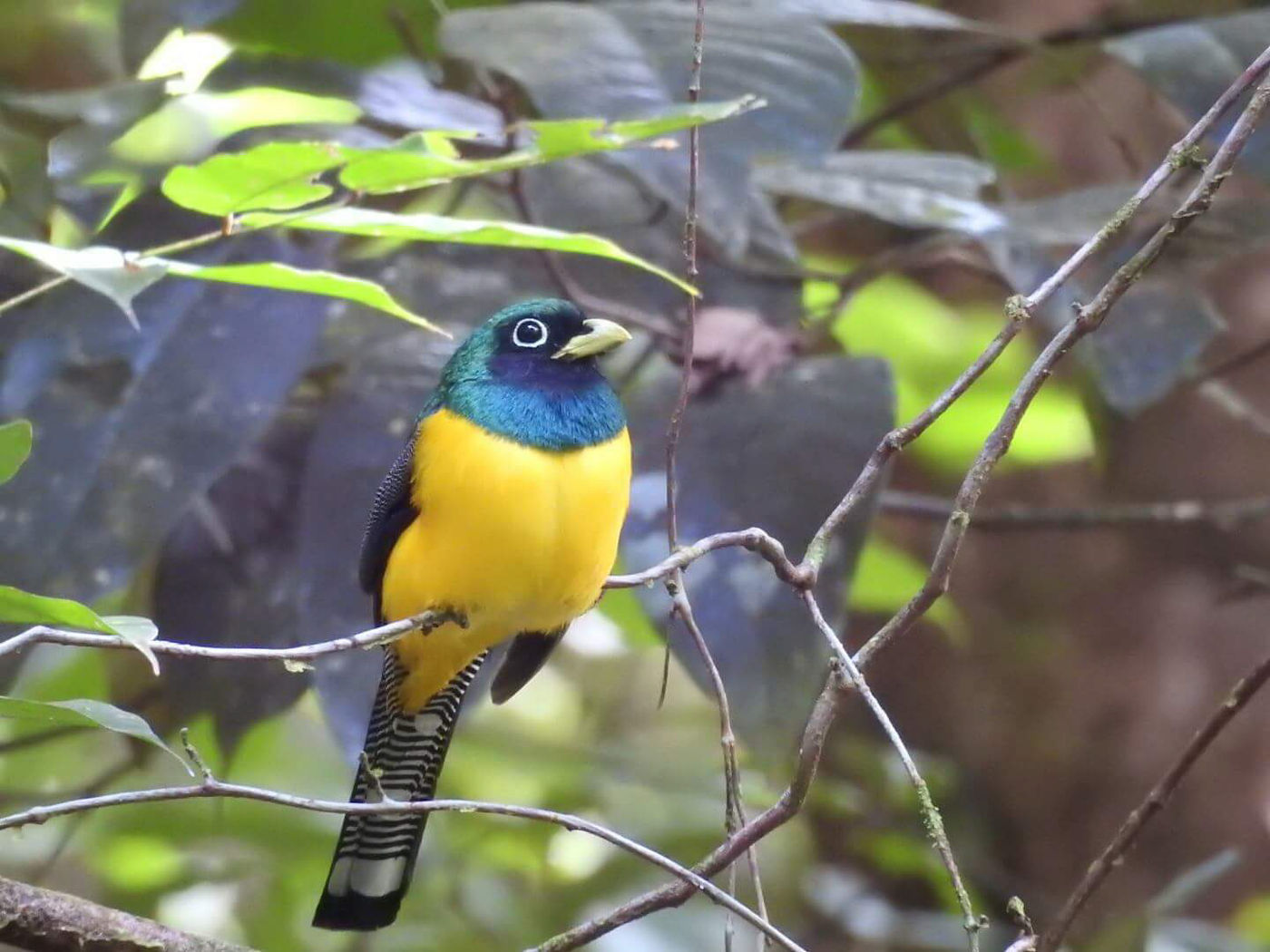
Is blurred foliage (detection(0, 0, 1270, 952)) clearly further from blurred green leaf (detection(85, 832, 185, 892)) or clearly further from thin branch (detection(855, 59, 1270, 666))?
thin branch (detection(855, 59, 1270, 666))

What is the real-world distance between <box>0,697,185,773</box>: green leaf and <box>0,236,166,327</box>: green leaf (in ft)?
1.21

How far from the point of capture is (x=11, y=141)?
3.16 m

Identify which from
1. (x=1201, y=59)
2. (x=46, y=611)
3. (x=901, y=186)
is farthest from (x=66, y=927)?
(x=1201, y=59)

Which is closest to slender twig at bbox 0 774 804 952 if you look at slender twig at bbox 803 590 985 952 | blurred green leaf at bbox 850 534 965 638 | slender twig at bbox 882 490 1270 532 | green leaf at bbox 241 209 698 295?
slender twig at bbox 803 590 985 952

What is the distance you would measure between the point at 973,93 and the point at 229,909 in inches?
113

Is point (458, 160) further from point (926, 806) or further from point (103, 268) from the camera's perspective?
point (926, 806)

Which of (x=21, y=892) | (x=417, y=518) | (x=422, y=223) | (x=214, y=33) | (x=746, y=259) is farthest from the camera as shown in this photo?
(x=214, y=33)

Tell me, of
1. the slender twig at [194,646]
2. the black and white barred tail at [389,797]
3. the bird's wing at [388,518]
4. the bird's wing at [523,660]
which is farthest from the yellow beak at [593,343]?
the slender twig at [194,646]

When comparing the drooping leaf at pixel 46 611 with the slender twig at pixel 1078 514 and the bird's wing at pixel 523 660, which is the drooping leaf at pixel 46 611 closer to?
the bird's wing at pixel 523 660

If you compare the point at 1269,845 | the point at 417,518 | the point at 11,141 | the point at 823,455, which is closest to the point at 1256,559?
the point at 1269,845

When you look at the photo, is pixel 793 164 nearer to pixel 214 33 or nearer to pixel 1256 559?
pixel 214 33

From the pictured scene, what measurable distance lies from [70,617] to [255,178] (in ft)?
1.60

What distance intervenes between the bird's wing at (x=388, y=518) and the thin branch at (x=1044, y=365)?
3.40ft

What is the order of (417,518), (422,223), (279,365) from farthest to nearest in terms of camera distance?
(279,365) < (417,518) < (422,223)
